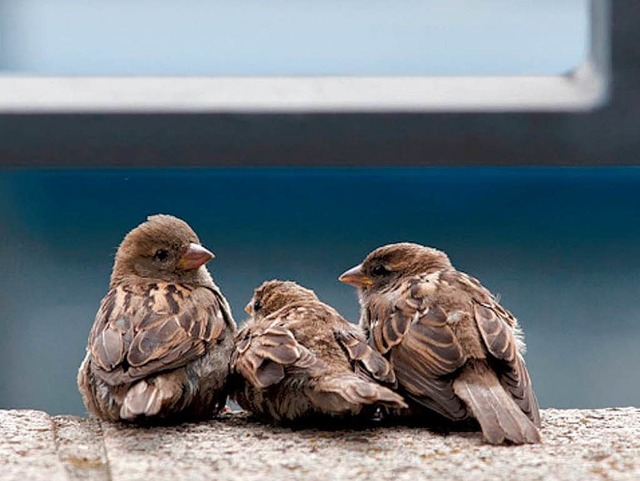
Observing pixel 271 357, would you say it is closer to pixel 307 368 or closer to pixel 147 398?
pixel 307 368

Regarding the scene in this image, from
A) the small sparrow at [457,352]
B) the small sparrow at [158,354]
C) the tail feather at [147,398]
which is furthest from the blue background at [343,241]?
the tail feather at [147,398]

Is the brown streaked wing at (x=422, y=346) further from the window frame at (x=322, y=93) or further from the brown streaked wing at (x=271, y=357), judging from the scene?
the window frame at (x=322, y=93)

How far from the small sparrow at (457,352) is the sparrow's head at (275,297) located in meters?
0.20

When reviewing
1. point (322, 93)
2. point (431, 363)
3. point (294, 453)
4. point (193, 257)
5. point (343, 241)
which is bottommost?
point (294, 453)

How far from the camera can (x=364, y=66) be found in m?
4.75

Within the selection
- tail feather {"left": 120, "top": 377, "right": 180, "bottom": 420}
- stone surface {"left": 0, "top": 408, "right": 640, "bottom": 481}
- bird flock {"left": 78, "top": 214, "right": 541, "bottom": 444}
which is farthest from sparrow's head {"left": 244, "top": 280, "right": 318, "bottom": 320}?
tail feather {"left": 120, "top": 377, "right": 180, "bottom": 420}

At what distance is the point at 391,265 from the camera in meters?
3.38

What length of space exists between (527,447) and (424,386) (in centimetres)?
34

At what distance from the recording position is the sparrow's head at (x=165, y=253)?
3344mm

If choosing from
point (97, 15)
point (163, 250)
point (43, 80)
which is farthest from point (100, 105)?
point (163, 250)

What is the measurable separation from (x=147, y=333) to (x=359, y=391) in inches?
22.8

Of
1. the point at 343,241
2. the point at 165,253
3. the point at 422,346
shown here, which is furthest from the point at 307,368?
the point at 343,241

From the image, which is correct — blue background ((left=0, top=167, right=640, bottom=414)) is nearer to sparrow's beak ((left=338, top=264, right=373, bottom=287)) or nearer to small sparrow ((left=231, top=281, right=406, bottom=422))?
sparrow's beak ((left=338, top=264, right=373, bottom=287))

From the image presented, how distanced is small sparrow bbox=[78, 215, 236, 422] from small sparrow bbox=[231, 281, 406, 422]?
0.08 m
